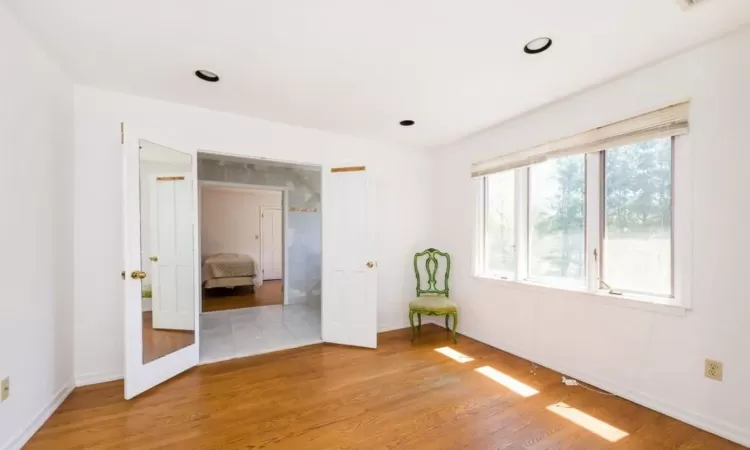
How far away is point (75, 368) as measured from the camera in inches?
95.2

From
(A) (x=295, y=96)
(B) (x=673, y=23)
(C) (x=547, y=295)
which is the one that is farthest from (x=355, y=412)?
(B) (x=673, y=23)

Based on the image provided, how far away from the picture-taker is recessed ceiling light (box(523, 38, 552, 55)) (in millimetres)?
1843

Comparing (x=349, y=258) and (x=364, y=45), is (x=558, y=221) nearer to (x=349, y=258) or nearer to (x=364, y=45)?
(x=349, y=258)

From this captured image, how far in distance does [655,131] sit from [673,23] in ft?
2.22

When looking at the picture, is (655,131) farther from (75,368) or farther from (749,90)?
(75,368)

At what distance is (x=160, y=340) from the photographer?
259cm

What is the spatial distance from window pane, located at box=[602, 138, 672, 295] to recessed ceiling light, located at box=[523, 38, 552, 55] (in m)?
1.10

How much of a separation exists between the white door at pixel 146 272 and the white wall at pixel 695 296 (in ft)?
10.9

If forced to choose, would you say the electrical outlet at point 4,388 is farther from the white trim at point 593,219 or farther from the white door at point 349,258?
the white trim at point 593,219

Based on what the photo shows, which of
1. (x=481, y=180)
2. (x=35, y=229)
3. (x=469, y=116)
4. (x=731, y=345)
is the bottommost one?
(x=731, y=345)

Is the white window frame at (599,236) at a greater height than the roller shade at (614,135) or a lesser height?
lesser

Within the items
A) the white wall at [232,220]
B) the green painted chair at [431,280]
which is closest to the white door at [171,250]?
the green painted chair at [431,280]

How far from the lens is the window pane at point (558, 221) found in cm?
268

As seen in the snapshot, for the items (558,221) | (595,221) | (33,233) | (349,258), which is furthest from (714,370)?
(33,233)
